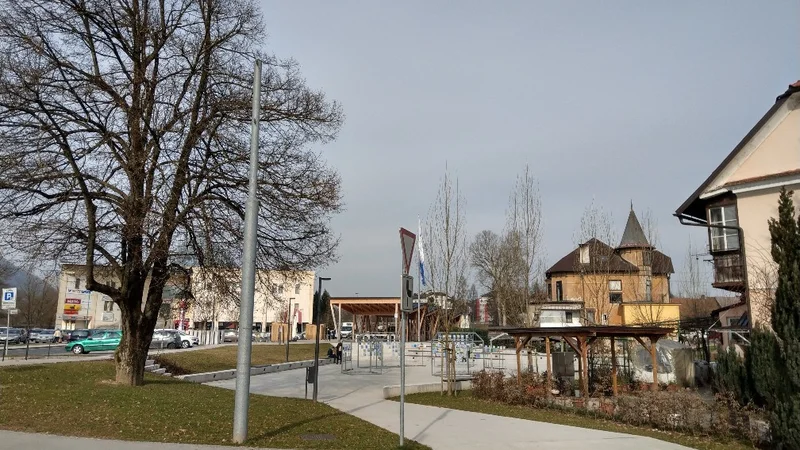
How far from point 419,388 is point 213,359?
16000 millimetres

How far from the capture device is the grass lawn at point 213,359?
1017 inches

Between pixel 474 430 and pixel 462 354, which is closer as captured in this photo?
pixel 474 430

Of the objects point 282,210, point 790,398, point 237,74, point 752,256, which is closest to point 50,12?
point 237,74

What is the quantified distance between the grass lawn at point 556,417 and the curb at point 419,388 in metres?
0.48

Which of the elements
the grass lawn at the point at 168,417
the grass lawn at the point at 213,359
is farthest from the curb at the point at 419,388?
the grass lawn at the point at 213,359

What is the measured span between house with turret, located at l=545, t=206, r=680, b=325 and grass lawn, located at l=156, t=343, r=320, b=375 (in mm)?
18565

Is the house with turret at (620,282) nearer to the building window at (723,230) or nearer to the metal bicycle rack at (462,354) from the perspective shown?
the building window at (723,230)

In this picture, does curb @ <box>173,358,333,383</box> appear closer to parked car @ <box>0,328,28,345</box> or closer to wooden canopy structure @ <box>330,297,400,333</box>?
wooden canopy structure @ <box>330,297,400,333</box>

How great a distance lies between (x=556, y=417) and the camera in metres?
14.9

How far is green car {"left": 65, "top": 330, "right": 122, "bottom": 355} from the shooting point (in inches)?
1560

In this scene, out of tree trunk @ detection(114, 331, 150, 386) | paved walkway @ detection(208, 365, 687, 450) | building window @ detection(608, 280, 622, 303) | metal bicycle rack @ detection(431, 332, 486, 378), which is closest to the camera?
paved walkway @ detection(208, 365, 687, 450)

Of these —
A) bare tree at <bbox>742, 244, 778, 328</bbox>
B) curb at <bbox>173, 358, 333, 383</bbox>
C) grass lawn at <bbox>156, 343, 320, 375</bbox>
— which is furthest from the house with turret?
grass lawn at <bbox>156, 343, 320, 375</bbox>

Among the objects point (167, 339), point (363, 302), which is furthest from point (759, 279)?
point (167, 339)

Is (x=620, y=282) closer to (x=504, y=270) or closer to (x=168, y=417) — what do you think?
(x=504, y=270)
